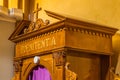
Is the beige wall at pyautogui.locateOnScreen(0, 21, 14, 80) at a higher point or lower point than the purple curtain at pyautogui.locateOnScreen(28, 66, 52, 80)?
higher

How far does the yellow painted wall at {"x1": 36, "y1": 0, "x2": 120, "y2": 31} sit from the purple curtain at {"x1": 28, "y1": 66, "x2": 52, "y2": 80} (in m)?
0.64

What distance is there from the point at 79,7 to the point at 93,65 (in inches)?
37.5

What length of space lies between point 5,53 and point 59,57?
6.06 ft

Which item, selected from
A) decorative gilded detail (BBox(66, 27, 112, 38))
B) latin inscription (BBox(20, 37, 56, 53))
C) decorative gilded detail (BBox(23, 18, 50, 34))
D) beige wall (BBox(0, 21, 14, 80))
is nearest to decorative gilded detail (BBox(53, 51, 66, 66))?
latin inscription (BBox(20, 37, 56, 53))

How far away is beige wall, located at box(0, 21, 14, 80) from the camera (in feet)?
12.6

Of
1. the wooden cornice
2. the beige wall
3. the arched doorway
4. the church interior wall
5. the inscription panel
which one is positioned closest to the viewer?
the wooden cornice

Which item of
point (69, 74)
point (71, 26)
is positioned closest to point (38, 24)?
point (71, 26)

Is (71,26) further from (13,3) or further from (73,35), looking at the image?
(13,3)

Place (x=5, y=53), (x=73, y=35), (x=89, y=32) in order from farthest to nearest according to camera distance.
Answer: (x=5, y=53) → (x=89, y=32) → (x=73, y=35)

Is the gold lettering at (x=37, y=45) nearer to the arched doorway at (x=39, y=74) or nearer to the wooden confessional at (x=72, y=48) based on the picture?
the wooden confessional at (x=72, y=48)

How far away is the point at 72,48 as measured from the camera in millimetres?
2219

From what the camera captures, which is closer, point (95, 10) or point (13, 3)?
point (95, 10)

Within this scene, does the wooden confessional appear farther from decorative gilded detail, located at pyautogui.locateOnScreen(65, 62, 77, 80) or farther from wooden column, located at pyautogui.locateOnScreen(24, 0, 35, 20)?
wooden column, located at pyautogui.locateOnScreen(24, 0, 35, 20)

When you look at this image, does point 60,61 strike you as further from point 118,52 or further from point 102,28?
point 118,52
